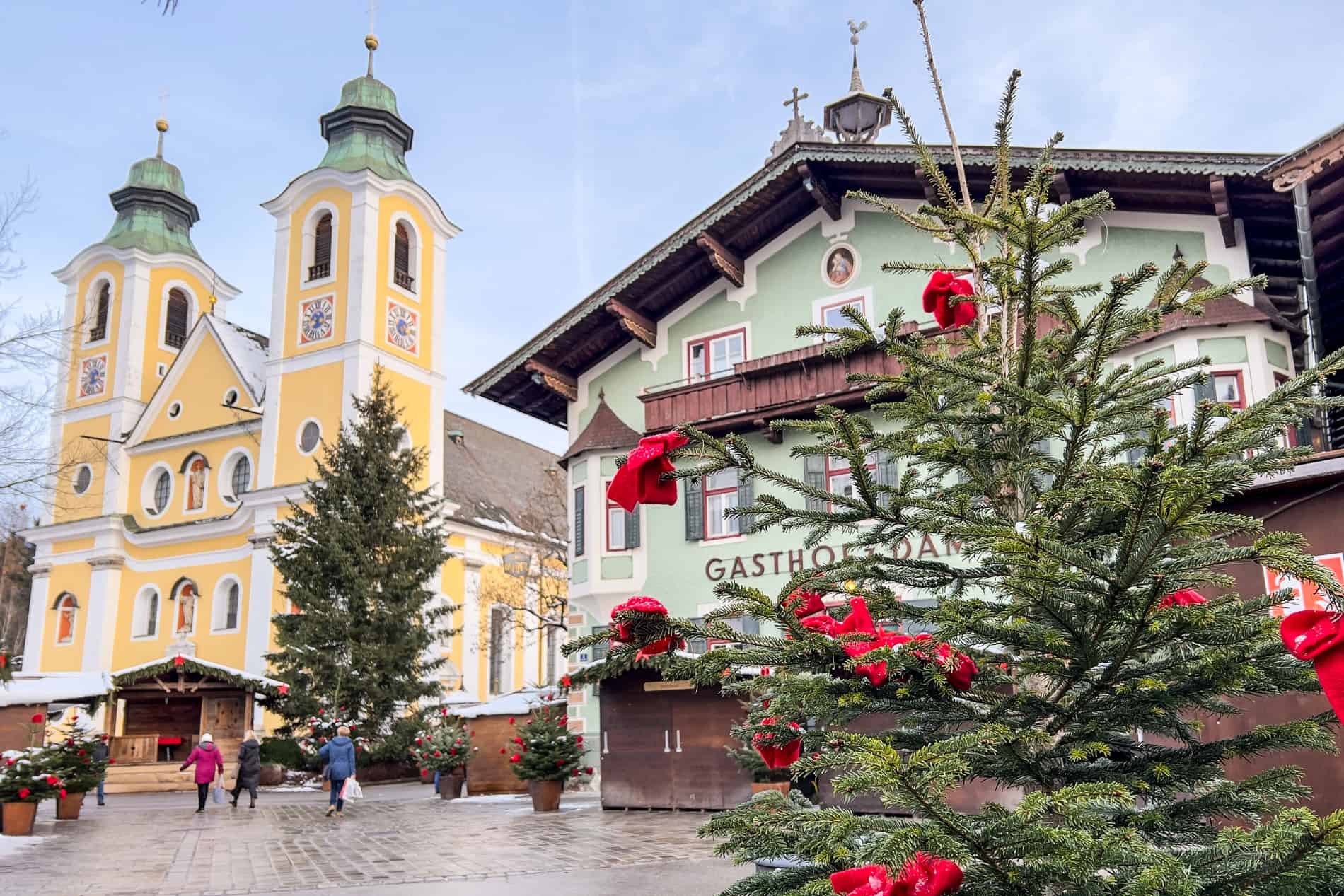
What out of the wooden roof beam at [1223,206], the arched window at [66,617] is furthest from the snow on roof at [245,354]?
the wooden roof beam at [1223,206]

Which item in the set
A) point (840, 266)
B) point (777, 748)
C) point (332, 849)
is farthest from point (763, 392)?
point (777, 748)

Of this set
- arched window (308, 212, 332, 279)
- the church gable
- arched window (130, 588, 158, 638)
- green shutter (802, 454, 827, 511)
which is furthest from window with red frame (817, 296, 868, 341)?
arched window (130, 588, 158, 638)

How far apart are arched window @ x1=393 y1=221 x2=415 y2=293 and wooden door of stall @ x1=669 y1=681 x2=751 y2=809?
96.8ft

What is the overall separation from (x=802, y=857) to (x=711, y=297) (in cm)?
2134

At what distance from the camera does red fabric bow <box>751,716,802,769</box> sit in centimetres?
483

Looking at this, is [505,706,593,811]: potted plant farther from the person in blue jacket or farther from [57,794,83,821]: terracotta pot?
[57,794,83,821]: terracotta pot

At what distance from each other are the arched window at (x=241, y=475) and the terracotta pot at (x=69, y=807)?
25120 mm

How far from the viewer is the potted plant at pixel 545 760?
64.3ft

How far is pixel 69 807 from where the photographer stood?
20.0 meters

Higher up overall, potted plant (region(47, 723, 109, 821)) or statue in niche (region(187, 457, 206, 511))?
statue in niche (region(187, 457, 206, 511))

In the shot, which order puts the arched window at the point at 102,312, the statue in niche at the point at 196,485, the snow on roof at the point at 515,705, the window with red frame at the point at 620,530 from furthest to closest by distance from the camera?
the arched window at the point at 102,312
the statue in niche at the point at 196,485
the snow on roof at the point at 515,705
the window with red frame at the point at 620,530

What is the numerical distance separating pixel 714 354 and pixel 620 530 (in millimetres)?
4332

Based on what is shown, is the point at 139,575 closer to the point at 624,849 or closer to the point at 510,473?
the point at 510,473

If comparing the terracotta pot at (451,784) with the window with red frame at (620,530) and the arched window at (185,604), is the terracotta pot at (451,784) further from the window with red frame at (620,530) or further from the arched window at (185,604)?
the arched window at (185,604)
